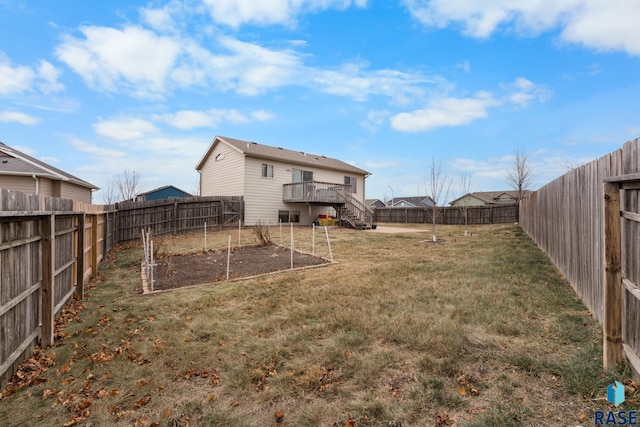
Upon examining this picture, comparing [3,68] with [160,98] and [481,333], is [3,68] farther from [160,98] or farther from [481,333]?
[481,333]

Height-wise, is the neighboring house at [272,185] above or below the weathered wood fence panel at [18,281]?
above

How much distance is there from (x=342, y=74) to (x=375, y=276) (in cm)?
1163

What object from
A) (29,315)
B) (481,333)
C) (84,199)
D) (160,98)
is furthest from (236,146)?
(481,333)

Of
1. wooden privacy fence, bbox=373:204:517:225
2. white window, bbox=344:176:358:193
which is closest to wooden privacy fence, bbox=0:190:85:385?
white window, bbox=344:176:358:193

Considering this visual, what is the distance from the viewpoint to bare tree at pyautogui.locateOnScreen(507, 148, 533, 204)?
28.1 metres

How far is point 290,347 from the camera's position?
3.38 metres

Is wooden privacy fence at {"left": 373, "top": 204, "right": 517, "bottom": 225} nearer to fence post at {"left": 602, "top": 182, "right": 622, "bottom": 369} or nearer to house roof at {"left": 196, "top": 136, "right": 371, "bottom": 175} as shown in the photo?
house roof at {"left": 196, "top": 136, "right": 371, "bottom": 175}

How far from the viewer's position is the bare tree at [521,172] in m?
28.1

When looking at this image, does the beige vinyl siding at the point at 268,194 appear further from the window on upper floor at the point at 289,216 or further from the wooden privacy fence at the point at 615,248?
the wooden privacy fence at the point at 615,248

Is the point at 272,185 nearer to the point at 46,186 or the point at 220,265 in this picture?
the point at 46,186

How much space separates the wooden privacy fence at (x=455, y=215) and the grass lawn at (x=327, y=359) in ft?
76.7

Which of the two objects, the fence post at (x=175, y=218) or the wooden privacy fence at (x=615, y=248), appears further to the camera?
the fence post at (x=175, y=218)

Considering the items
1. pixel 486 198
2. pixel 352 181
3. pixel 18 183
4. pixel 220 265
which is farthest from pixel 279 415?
pixel 486 198

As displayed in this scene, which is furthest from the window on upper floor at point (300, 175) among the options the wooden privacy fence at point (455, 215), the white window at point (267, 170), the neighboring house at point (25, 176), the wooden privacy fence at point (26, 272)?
the wooden privacy fence at point (26, 272)
